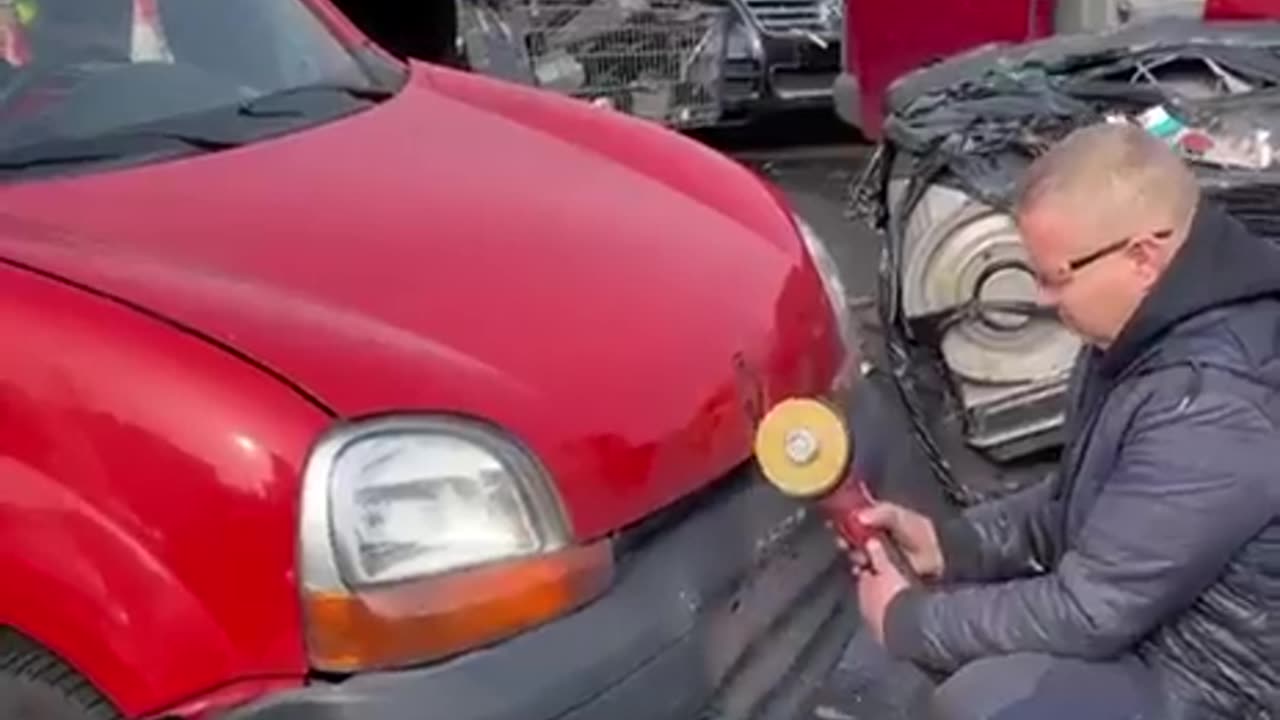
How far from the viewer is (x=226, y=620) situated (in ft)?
9.77

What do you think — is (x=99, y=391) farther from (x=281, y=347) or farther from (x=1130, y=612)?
(x=1130, y=612)

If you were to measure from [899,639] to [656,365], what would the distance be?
53 cm

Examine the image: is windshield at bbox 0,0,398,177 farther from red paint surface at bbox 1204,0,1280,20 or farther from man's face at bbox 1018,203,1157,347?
red paint surface at bbox 1204,0,1280,20

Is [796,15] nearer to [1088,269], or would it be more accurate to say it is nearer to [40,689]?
[1088,269]

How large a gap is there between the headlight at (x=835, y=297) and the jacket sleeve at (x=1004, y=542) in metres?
0.55

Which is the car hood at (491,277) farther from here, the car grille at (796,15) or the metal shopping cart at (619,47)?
the car grille at (796,15)

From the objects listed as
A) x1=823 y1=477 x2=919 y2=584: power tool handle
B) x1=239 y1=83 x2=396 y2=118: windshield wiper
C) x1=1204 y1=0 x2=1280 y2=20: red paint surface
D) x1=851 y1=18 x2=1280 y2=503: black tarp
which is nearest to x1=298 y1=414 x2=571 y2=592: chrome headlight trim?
x1=823 y1=477 x2=919 y2=584: power tool handle

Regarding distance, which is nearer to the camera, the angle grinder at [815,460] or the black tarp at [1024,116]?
the angle grinder at [815,460]

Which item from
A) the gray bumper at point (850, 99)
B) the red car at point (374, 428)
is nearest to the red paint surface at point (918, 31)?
the gray bumper at point (850, 99)

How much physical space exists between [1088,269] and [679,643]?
2.53 ft

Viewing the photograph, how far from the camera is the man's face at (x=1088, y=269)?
9.83ft

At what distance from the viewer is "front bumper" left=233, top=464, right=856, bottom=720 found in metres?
3.01

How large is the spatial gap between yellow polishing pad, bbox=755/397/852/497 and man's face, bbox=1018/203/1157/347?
14.9 inches

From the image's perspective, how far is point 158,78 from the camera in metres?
4.02
